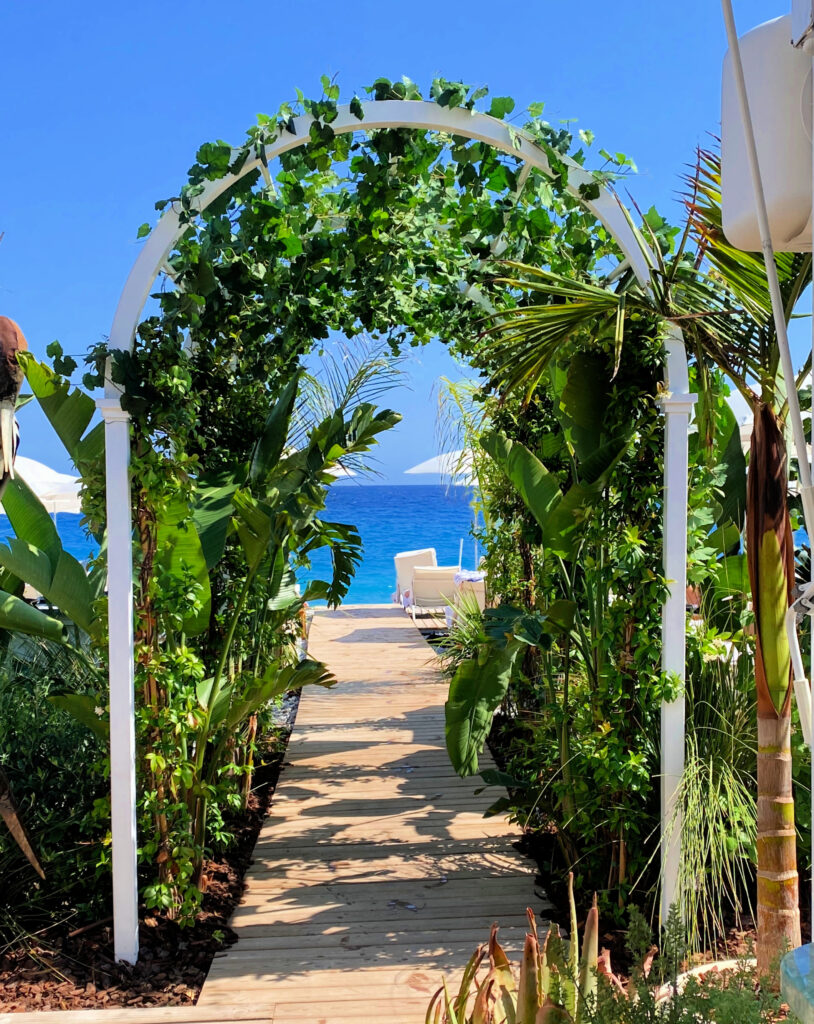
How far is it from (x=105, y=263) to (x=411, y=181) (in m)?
66.3

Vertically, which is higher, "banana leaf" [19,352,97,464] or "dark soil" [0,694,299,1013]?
"banana leaf" [19,352,97,464]

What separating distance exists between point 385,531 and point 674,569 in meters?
45.1

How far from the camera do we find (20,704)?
435cm

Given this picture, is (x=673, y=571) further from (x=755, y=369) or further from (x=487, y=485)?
(x=487, y=485)

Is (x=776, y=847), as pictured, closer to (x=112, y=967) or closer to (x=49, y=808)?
(x=112, y=967)

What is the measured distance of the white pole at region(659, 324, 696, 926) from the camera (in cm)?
350

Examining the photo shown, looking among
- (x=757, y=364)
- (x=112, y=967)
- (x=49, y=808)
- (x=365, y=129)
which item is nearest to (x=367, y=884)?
(x=112, y=967)

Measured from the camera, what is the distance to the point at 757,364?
3.14 meters

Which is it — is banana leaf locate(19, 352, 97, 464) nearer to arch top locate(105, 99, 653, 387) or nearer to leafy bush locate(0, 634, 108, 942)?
arch top locate(105, 99, 653, 387)

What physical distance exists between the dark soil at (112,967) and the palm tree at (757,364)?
212 cm

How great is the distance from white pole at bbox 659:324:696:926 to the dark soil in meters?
1.88

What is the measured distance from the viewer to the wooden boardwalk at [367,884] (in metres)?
3.28

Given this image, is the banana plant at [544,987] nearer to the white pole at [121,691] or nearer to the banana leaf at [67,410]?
the white pole at [121,691]

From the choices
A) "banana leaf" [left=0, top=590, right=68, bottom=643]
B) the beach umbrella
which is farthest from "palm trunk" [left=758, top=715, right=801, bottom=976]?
"banana leaf" [left=0, top=590, right=68, bottom=643]
